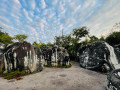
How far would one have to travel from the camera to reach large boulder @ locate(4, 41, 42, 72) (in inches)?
225

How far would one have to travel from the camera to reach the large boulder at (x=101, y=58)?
20.0 feet

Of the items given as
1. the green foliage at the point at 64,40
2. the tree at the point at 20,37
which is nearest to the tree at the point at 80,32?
the green foliage at the point at 64,40

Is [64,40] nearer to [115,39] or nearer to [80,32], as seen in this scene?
[80,32]

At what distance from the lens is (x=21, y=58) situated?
582cm

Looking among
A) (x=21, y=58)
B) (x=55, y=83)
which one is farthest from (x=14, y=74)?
(x=55, y=83)

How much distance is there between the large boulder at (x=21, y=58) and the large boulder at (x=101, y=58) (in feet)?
18.6

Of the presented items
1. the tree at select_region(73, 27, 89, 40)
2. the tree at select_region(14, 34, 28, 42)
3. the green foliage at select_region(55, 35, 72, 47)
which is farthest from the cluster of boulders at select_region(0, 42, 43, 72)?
the tree at select_region(14, 34, 28, 42)

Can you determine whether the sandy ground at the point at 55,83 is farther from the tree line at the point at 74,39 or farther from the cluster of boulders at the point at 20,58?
the tree line at the point at 74,39

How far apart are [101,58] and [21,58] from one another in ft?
25.0

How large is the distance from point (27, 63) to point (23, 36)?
22.4 meters

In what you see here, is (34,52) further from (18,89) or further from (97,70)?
(97,70)

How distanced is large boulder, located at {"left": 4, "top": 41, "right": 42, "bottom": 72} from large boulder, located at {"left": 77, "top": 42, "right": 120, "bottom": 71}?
567cm

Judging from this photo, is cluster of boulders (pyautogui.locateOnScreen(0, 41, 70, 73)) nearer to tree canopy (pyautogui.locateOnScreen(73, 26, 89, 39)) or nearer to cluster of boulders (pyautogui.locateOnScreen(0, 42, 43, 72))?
cluster of boulders (pyautogui.locateOnScreen(0, 42, 43, 72))

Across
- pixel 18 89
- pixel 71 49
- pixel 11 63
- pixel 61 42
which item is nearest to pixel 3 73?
pixel 11 63
